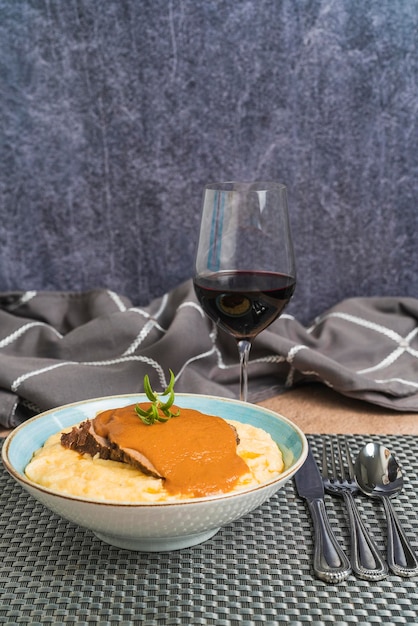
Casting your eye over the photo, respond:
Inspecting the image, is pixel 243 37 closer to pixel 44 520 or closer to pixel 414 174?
pixel 414 174

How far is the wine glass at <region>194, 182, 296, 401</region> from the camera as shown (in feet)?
3.64

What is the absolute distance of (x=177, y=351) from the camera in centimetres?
140

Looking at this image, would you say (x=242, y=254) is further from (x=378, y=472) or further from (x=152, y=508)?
(x=152, y=508)

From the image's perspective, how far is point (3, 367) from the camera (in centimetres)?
132

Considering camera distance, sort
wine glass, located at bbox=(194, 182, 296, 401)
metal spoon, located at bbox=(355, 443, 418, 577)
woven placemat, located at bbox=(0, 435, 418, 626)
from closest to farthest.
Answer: woven placemat, located at bbox=(0, 435, 418, 626) → metal spoon, located at bbox=(355, 443, 418, 577) → wine glass, located at bbox=(194, 182, 296, 401)

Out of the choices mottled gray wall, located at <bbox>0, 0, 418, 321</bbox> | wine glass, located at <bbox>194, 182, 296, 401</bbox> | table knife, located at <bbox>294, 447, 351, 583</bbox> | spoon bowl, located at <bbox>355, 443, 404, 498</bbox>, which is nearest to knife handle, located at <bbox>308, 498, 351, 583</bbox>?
table knife, located at <bbox>294, 447, 351, 583</bbox>

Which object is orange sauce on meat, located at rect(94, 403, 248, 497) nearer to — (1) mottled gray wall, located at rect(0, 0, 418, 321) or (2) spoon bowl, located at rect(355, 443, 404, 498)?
(2) spoon bowl, located at rect(355, 443, 404, 498)

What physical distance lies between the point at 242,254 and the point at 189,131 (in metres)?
0.61

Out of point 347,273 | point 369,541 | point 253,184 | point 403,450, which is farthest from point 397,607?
point 347,273

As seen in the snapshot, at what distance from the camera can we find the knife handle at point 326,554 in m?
0.79

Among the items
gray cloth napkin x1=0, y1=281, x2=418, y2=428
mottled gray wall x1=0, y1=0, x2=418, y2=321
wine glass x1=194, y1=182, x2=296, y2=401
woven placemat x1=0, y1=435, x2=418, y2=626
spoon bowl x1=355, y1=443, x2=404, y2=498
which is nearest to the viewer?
woven placemat x1=0, y1=435, x2=418, y2=626

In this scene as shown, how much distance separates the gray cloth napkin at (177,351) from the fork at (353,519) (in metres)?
0.31

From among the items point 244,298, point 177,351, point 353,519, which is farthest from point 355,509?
point 177,351

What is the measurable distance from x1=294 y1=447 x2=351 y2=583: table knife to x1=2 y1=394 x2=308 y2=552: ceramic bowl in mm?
82
